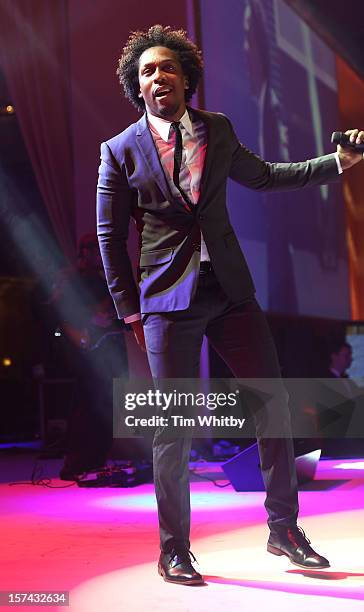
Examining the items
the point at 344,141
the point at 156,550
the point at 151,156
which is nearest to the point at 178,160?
the point at 151,156

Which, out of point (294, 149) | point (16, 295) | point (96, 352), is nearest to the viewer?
point (96, 352)

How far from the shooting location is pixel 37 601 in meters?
→ 1.97

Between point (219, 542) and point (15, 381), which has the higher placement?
point (219, 542)

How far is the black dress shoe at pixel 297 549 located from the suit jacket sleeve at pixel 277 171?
986 mm

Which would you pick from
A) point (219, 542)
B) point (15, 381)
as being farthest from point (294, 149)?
point (219, 542)

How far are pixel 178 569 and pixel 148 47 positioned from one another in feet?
4.73

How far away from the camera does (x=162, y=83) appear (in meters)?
2.25

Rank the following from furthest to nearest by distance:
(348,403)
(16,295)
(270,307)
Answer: (16,295), (270,307), (348,403)

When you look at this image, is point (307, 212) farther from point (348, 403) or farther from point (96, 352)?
point (96, 352)

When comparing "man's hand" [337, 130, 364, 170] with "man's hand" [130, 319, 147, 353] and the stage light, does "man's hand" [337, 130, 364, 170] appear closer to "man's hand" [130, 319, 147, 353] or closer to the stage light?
"man's hand" [130, 319, 147, 353]

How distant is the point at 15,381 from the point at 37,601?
23.5ft

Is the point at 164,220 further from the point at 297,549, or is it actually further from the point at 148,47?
the point at 297,549

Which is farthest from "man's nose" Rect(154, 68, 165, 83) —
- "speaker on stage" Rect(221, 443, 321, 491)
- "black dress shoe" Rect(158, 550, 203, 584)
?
"speaker on stage" Rect(221, 443, 321, 491)

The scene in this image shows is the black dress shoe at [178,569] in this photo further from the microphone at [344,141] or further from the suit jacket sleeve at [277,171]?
the microphone at [344,141]
